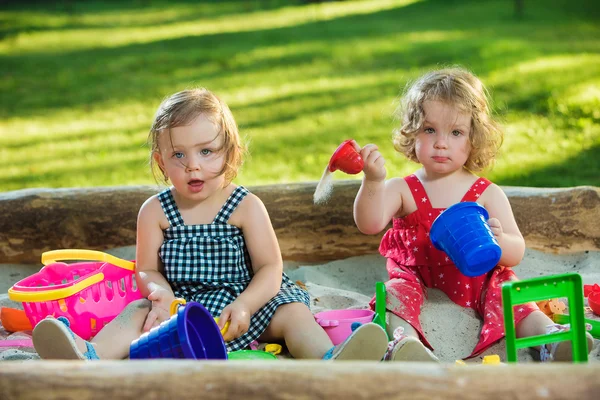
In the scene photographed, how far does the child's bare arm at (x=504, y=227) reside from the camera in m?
2.60

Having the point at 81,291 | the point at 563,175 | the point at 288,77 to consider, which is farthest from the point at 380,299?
the point at 288,77

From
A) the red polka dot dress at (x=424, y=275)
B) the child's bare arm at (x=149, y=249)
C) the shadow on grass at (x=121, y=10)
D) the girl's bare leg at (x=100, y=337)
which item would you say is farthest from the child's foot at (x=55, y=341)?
the shadow on grass at (x=121, y=10)

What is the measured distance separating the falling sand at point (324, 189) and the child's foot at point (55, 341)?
2.87 feet

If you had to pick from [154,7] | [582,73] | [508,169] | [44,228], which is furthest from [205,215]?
[154,7]

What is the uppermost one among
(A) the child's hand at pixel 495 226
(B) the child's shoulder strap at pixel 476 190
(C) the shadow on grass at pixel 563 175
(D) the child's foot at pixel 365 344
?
(B) the child's shoulder strap at pixel 476 190

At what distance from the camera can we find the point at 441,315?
264 centimetres

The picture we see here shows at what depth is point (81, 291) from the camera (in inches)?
102

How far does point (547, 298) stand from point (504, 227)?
0.78 metres

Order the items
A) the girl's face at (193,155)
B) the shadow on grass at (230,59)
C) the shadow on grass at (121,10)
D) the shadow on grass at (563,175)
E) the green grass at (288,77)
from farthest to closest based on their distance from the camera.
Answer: the shadow on grass at (121,10), the shadow on grass at (230,59), the green grass at (288,77), the shadow on grass at (563,175), the girl's face at (193,155)

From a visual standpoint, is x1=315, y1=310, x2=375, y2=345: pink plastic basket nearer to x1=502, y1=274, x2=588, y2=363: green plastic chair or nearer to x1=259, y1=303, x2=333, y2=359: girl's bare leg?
x1=259, y1=303, x2=333, y2=359: girl's bare leg

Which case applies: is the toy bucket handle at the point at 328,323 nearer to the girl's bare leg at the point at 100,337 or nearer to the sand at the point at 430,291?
the sand at the point at 430,291

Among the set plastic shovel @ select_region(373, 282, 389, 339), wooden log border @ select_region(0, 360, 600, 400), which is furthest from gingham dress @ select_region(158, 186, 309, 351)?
wooden log border @ select_region(0, 360, 600, 400)

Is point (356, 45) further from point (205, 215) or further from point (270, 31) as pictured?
point (205, 215)

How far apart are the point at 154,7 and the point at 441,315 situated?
10814 millimetres
